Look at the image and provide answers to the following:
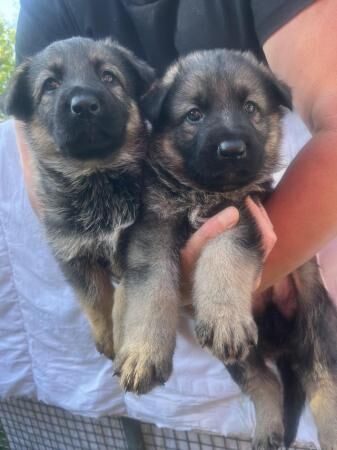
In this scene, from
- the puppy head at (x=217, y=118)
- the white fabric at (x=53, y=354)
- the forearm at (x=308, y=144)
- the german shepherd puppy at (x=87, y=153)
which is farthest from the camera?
the white fabric at (x=53, y=354)

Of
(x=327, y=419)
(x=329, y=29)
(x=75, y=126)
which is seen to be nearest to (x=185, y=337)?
(x=327, y=419)

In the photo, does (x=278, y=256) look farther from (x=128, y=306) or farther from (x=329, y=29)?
(x=329, y=29)

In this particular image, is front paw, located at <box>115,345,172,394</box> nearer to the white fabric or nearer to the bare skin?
the bare skin

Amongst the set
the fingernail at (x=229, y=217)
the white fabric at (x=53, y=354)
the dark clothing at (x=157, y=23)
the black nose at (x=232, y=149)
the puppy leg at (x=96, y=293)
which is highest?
the dark clothing at (x=157, y=23)

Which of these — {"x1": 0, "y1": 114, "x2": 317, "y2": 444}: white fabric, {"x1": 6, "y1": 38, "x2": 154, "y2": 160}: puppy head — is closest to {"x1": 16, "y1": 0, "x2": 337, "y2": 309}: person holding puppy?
{"x1": 6, "y1": 38, "x2": 154, "y2": 160}: puppy head

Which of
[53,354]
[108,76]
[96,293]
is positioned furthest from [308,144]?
[53,354]

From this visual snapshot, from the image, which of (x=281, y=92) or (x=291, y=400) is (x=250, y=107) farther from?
(x=291, y=400)

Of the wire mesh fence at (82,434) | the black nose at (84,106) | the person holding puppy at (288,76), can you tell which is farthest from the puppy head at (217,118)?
the wire mesh fence at (82,434)

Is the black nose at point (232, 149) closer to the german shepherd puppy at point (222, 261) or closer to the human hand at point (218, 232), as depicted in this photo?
the german shepherd puppy at point (222, 261)
